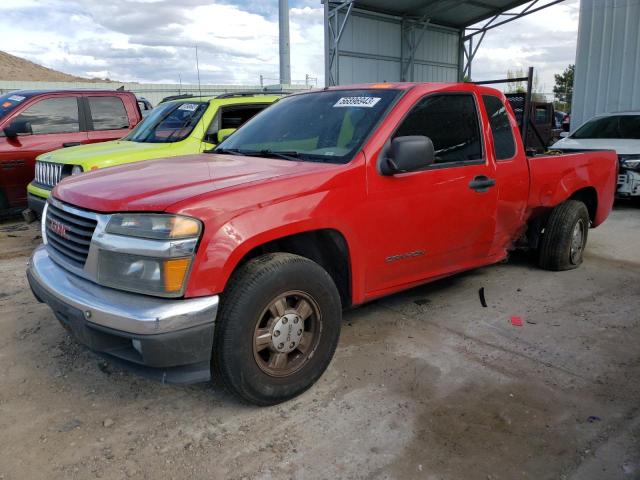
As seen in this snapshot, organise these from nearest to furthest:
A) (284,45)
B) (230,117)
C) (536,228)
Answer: (536,228)
(230,117)
(284,45)

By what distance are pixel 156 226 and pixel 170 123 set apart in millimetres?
4841

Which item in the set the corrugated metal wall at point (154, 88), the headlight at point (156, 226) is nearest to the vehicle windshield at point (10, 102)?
the headlight at point (156, 226)

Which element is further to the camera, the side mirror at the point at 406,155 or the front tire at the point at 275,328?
the side mirror at the point at 406,155

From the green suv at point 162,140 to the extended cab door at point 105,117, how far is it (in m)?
1.30

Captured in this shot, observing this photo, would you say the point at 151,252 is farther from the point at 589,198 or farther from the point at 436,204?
the point at 589,198

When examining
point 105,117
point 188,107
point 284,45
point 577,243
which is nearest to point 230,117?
point 188,107

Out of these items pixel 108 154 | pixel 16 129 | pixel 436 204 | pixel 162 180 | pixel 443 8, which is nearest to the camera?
pixel 162 180

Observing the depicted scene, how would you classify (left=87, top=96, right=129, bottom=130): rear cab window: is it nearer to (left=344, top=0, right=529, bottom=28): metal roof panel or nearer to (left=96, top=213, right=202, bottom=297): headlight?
(left=96, top=213, right=202, bottom=297): headlight

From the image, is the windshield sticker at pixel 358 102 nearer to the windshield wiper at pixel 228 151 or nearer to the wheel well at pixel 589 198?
the windshield wiper at pixel 228 151

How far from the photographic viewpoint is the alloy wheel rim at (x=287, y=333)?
2.80m

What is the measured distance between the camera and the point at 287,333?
2.87 m

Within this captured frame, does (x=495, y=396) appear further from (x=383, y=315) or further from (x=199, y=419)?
(x=199, y=419)

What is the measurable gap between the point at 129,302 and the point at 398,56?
18.4 metres

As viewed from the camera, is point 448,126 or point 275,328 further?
point 448,126
